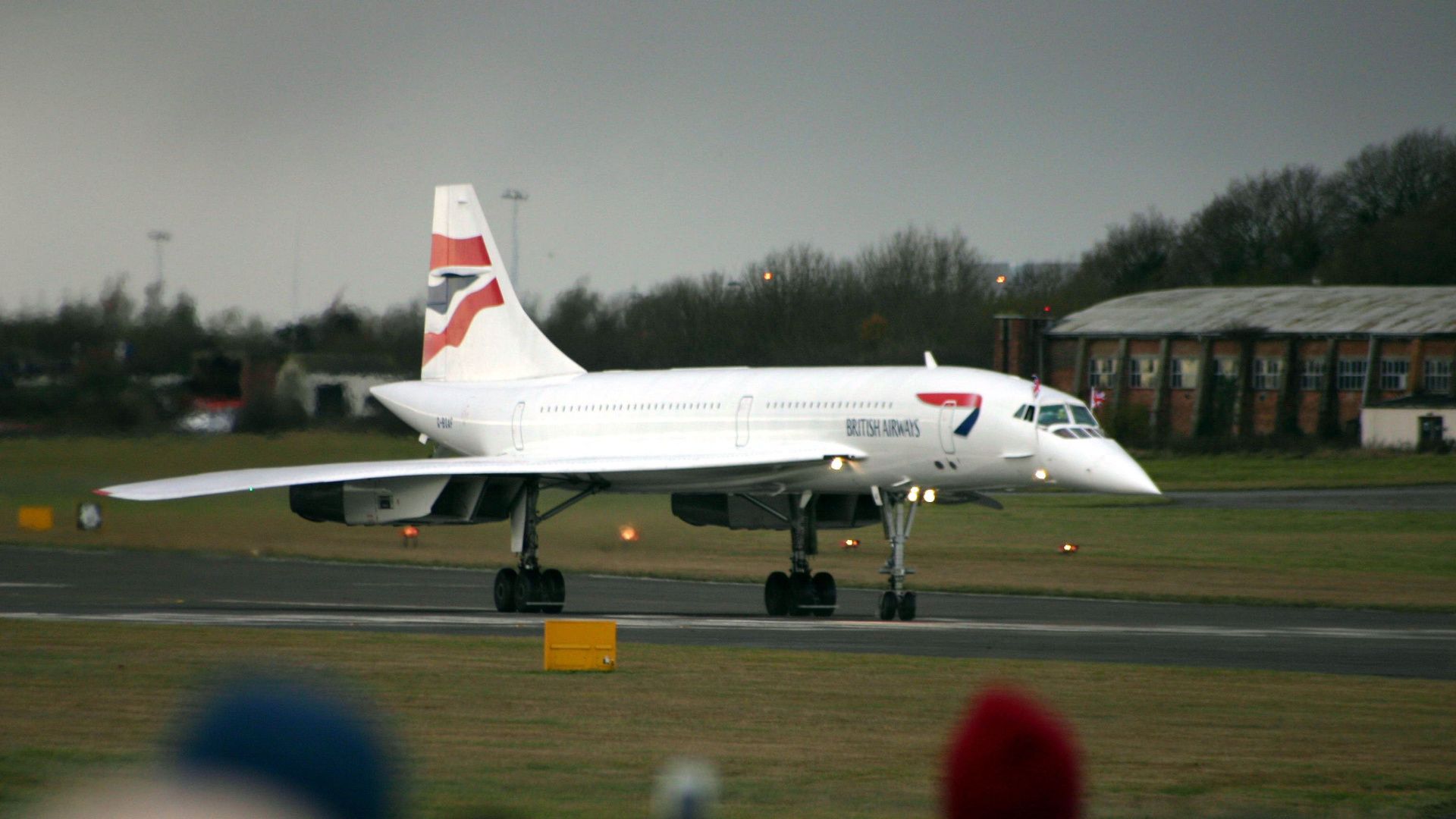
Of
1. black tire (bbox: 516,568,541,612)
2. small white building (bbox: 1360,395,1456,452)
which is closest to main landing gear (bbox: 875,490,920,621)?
black tire (bbox: 516,568,541,612)

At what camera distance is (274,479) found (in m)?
25.7

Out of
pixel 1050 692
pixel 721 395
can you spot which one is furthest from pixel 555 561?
pixel 1050 692

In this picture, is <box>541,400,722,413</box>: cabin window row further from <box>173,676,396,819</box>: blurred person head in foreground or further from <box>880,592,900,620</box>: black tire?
<box>173,676,396,819</box>: blurred person head in foreground

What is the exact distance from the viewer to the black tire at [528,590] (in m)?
26.5

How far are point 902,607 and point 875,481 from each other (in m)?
1.94

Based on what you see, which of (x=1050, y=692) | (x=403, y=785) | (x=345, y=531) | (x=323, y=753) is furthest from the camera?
(x=345, y=531)

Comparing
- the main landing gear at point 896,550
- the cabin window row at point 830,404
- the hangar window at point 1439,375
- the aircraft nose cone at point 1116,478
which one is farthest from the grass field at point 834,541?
the hangar window at point 1439,375

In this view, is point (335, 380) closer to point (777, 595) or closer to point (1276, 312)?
point (777, 595)

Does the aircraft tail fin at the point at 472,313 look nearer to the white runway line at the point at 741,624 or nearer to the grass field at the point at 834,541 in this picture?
the grass field at the point at 834,541

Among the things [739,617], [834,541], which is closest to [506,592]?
[739,617]

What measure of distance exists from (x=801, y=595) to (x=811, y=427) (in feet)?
8.03

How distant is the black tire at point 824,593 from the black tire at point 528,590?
3973 mm

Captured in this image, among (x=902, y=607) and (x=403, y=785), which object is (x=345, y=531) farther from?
(x=403, y=785)

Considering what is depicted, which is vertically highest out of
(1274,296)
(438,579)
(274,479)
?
(1274,296)
